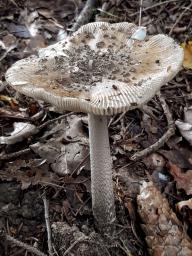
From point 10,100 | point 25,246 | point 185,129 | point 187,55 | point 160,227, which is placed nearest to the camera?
point 25,246

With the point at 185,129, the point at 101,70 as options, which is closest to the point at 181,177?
the point at 185,129

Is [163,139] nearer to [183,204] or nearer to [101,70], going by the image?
[183,204]

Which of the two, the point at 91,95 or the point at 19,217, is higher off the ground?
the point at 91,95

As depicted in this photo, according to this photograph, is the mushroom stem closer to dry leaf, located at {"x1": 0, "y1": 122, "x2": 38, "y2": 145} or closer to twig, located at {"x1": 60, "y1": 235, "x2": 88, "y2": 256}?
twig, located at {"x1": 60, "y1": 235, "x2": 88, "y2": 256}

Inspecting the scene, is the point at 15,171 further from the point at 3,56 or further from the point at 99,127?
the point at 3,56

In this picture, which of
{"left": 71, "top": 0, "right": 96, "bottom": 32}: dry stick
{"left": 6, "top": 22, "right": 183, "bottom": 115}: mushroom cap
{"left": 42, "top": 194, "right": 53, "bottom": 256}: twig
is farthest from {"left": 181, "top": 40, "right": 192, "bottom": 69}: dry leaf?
{"left": 42, "top": 194, "right": 53, "bottom": 256}: twig

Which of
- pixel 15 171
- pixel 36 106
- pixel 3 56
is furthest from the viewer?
pixel 3 56

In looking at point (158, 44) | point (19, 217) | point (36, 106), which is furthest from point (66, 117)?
point (158, 44)
